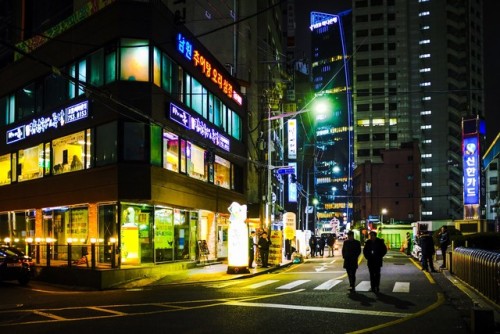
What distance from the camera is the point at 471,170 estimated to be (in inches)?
1764

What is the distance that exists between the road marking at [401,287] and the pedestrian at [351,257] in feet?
4.31

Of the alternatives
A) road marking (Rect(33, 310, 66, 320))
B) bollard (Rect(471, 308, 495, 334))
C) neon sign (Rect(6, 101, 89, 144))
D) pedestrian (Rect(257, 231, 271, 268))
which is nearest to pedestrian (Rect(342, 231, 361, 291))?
bollard (Rect(471, 308, 495, 334))

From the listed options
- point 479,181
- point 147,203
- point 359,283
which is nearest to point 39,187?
point 147,203

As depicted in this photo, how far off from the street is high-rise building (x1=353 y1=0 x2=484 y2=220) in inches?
3804

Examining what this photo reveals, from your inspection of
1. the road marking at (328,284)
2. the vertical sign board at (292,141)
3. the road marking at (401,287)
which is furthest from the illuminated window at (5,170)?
the vertical sign board at (292,141)

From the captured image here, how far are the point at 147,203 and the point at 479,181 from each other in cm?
3079

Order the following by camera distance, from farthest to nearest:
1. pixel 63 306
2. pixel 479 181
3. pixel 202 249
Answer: pixel 479 181
pixel 202 249
pixel 63 306

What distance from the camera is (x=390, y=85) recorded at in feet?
383

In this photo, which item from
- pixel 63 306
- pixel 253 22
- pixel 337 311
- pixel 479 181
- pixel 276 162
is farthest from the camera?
pixel 276 162

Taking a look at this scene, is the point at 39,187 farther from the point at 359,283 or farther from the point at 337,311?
the point at 337,311

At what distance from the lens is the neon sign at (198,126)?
26.2 meters

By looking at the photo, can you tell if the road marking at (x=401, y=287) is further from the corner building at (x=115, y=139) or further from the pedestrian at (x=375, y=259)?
the corner building at (x=115, y=139)

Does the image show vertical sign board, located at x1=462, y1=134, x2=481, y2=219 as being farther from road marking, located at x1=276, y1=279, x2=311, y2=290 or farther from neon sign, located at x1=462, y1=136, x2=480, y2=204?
road marking, located at x1=276, y1=279, x2=311, y2=290

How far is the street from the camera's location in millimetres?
10320
